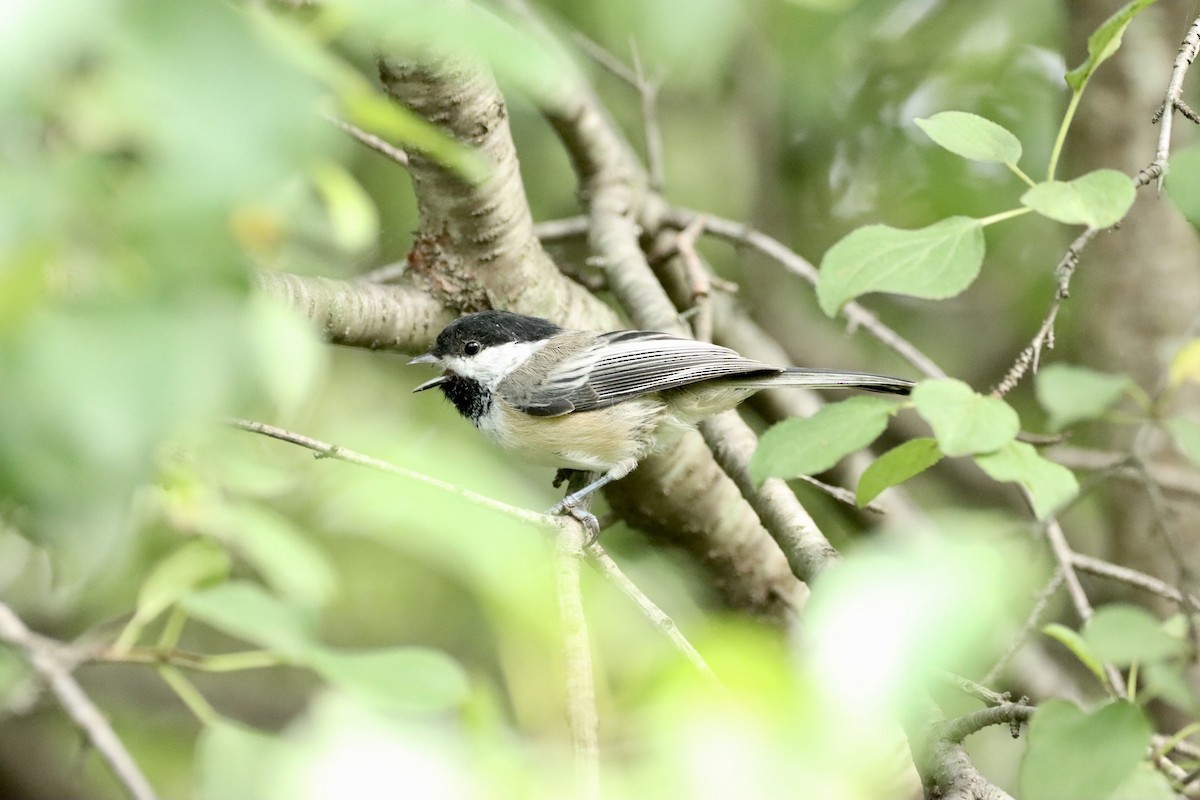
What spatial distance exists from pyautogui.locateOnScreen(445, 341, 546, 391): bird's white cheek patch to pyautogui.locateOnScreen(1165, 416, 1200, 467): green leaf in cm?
148

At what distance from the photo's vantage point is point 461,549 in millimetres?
1042

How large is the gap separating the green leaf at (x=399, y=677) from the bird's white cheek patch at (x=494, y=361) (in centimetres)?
158

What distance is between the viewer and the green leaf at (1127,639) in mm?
1231

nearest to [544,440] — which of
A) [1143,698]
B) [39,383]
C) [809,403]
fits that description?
[809,403]

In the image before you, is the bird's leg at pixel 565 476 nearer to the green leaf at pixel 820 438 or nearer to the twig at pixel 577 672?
the twig at pixel 577 672

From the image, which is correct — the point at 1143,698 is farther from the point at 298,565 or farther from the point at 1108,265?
the point at 1108,265

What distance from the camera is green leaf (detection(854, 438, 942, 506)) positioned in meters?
1.33

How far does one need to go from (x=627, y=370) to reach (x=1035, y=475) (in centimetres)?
139

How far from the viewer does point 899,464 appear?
1352 millimetres

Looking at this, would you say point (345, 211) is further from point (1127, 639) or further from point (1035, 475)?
point (1127, 639)

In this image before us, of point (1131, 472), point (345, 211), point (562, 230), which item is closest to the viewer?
point (345, 211)

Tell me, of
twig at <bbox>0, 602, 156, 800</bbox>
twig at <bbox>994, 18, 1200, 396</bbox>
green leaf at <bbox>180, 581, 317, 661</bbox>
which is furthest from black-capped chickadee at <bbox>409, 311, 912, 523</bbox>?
twig at <bbox>0, 602, 156, 800</bbox>

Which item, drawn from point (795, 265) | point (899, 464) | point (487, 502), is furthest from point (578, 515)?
point (899, 464)

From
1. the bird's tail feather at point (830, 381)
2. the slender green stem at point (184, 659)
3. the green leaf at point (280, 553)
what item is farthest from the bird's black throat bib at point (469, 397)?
the slender green stem at point (184, 659)
